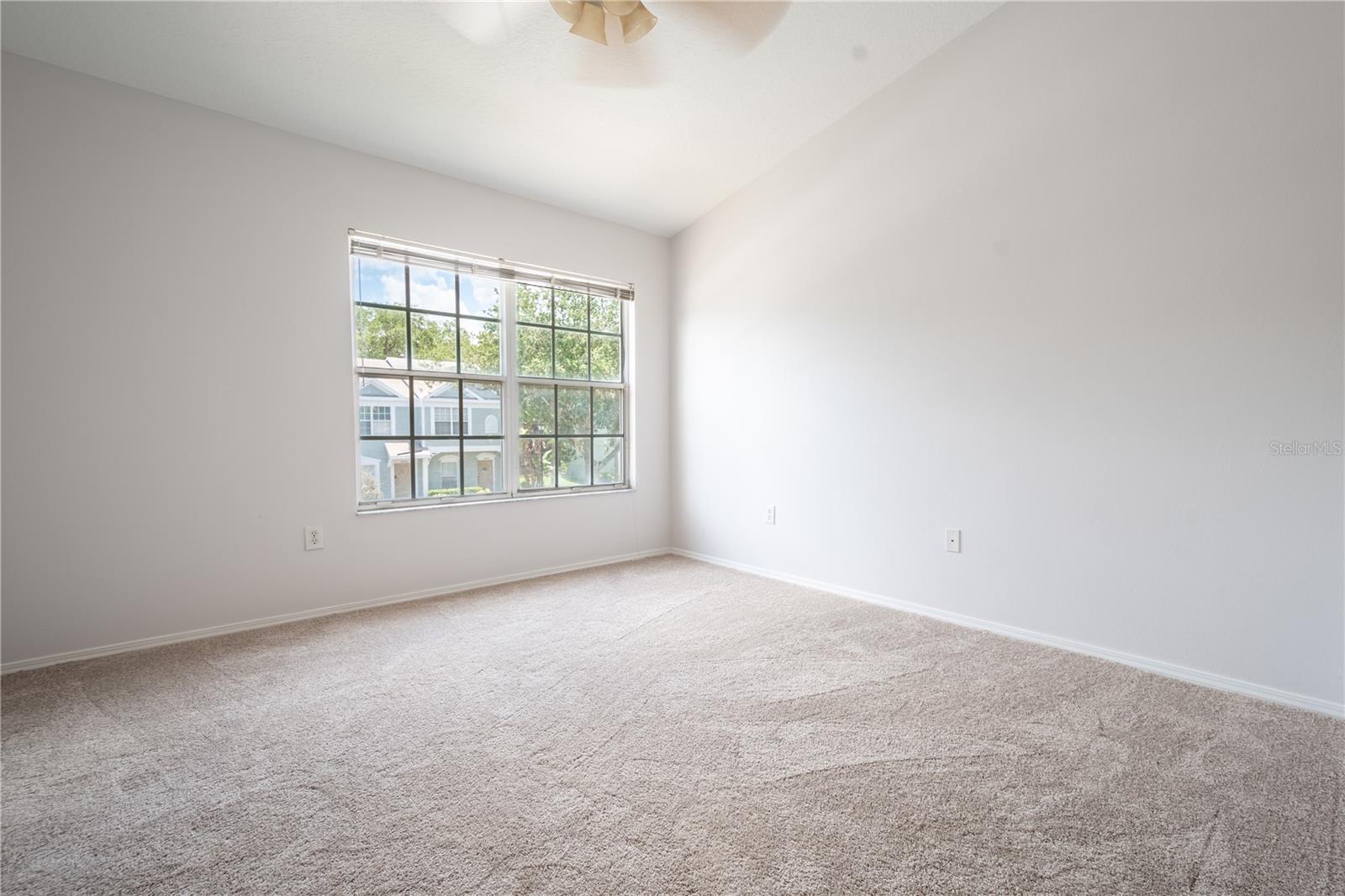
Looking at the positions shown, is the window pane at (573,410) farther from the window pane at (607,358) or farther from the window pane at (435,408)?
the window pane at (435,408)

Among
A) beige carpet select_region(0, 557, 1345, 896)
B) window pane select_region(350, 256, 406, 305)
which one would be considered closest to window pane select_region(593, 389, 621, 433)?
window pane select_region(350, 256, 406, 305)

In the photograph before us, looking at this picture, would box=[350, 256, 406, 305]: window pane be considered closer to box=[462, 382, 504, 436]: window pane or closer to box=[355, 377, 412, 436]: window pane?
box=[355, 377, 412, 436]: window pane

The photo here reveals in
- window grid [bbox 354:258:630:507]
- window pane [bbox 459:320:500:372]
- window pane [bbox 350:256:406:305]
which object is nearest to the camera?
window pane [bbox 350:256:406:305]

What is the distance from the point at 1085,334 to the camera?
8.75ft

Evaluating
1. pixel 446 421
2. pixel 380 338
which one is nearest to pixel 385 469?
pixel 446 421

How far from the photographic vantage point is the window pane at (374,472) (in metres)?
3.35

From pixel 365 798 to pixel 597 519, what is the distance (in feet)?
8.96

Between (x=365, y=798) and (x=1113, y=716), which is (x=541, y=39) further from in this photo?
(x=1113, y=716)

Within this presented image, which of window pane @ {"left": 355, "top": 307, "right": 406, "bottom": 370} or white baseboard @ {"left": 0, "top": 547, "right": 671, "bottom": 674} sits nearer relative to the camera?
white baseboard @ {"left": 0, "top": 547, "right": 671, "bottom": 674}

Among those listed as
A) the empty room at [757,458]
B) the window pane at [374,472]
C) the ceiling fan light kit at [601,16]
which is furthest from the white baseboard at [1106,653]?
the ceiling fan light kit at [601,16]

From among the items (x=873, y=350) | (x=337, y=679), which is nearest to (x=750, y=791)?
(x=337, y=679)

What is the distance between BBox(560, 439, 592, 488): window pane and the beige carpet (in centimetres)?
153

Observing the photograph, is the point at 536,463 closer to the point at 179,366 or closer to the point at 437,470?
the point at 437,470

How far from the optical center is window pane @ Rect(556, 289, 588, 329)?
4141 millimetres
